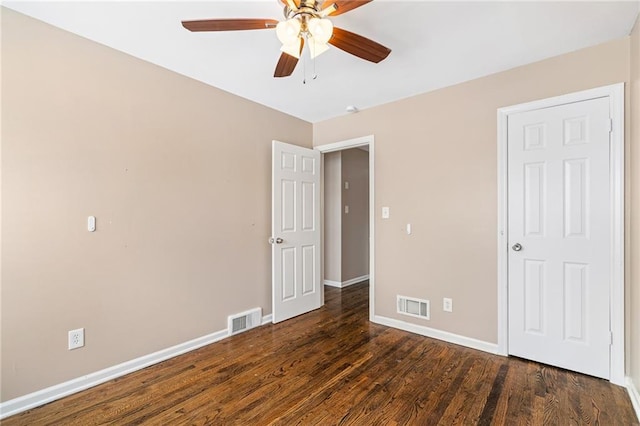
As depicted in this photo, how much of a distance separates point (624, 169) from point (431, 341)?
202 cm

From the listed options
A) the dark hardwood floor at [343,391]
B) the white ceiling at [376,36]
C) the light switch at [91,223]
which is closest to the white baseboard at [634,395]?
the dark hardwood floor at [343,391]

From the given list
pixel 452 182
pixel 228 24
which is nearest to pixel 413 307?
pixel 452 182

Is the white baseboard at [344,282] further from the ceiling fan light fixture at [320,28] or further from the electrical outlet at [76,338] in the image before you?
the ceiling fan light fixture at [320,28]

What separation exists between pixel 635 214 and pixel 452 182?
124cm

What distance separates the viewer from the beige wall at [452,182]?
238 cm

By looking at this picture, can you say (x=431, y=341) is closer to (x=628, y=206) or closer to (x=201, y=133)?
(x=628, y=206)

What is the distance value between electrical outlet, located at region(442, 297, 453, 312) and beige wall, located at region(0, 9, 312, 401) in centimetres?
198

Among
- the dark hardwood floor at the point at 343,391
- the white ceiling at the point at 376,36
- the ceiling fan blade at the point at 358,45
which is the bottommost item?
the dark hardwood floor at the point at 343,391

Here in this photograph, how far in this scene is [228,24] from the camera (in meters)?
1.57

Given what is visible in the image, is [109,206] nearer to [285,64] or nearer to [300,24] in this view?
[285,64]

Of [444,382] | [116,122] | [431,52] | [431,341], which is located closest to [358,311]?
[431,341]

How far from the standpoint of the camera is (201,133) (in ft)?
9.20

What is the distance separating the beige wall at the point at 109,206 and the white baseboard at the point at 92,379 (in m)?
0.05

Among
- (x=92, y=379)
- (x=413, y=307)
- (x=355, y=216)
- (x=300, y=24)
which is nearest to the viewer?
(x=300, y=24)
